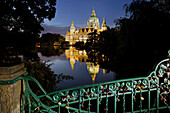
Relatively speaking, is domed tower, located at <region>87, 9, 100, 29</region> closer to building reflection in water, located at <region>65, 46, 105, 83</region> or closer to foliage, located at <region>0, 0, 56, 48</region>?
building reflection in water, located at <region>65, 46, 105, 83</region>

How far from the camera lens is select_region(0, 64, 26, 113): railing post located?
2.26 m

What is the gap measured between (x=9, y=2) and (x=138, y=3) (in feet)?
19.1

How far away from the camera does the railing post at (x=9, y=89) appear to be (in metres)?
2.26

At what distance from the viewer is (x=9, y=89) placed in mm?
2307

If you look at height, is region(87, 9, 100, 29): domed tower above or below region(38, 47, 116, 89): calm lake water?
above

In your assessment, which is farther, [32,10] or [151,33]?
[32,10]

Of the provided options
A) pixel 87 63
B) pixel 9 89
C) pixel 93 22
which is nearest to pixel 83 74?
pixel 87 63

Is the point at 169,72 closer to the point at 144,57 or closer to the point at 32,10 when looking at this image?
the point at 144,57

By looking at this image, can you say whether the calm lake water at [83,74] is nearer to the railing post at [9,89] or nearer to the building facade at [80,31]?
the railing post at [9,89]

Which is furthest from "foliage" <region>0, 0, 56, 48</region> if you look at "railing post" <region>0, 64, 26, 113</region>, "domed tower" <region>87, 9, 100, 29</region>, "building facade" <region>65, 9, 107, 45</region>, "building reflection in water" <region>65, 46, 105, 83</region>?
"domed tower" <region>87, 9, 100, 29</region>

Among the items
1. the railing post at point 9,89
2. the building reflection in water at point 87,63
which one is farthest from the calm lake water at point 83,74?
the railing post at point 9,89

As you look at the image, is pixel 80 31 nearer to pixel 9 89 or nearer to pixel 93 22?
pixel 93 22

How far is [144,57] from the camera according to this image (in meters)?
5.19

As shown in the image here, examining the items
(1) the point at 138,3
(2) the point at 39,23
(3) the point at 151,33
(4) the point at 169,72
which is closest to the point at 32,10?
(2) the point at 39,23
